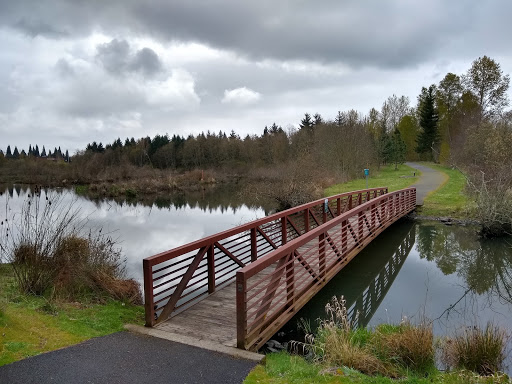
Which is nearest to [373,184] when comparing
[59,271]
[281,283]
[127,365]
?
[281,283]

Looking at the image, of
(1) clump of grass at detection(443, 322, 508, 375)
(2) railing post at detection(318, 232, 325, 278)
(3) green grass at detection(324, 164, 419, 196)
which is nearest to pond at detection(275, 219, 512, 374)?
(1) clump of grass at detection(443, 322, 508, 375)

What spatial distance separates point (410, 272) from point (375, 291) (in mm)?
2136

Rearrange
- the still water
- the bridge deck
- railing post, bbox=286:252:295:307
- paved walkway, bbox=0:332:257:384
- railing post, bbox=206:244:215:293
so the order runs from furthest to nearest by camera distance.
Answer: the still water, railing post, bbox=206:244:215:293, railing post, bbox=286:252:295:307, the bridge deck, paved walkway, bbox=0:332:257:384

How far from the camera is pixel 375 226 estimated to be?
478 inches

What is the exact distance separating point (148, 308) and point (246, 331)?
56.9 inches

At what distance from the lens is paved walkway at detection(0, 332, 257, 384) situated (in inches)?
148

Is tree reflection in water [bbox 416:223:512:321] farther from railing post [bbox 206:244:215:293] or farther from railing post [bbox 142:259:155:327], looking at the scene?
railing post [bbox 142:259:155:327]

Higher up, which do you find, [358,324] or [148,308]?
[148,308]

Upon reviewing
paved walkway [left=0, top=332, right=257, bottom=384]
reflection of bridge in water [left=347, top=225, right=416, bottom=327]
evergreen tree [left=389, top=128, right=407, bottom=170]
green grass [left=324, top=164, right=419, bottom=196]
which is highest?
evergreen tree [left=389, top=128, right=407, bottom=170]

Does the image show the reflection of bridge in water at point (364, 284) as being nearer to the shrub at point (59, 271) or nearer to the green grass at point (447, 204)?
the shrub at point (59, 271)

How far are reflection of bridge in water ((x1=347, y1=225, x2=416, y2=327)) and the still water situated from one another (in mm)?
19

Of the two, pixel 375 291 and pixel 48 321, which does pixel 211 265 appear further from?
pixel 375 291

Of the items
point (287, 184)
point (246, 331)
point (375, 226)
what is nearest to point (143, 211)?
point (287, 184)

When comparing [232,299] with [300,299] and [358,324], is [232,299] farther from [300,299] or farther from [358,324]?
[358,324]
